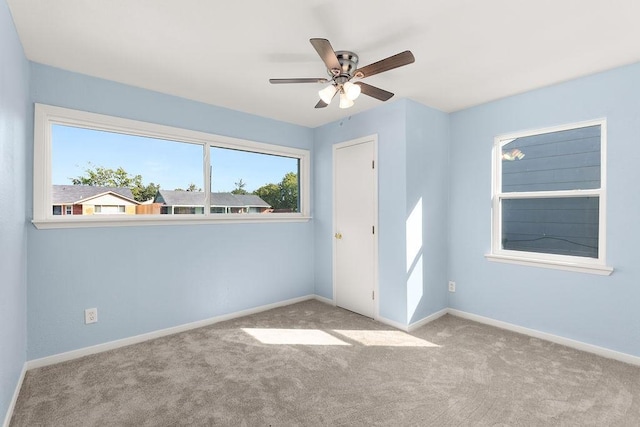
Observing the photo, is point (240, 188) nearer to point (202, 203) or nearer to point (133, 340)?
point (202, 203)

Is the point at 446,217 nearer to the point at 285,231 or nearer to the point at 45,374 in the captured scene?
the point at 285,231

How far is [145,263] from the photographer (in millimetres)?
2928

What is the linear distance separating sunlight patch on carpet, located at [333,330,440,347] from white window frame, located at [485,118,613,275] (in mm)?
1253

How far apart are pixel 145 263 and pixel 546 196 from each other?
157 inches

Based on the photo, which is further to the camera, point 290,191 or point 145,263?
point 290,191

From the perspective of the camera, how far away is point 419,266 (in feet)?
10.9

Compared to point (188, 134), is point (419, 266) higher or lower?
lower

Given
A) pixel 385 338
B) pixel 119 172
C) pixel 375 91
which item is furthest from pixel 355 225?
pixel 119 172

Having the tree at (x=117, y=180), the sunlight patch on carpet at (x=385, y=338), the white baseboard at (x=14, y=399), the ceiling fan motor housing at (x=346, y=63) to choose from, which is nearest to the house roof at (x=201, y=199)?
the tree at (x=117, y=180)

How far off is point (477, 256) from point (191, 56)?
3440 mm

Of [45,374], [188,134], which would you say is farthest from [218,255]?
[45,374]

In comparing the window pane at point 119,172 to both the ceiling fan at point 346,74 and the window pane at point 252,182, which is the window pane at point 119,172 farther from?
the ceiling fan at point 346,74

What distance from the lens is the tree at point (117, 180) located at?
2.72 m

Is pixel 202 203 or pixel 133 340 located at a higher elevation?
pixel 202 203
